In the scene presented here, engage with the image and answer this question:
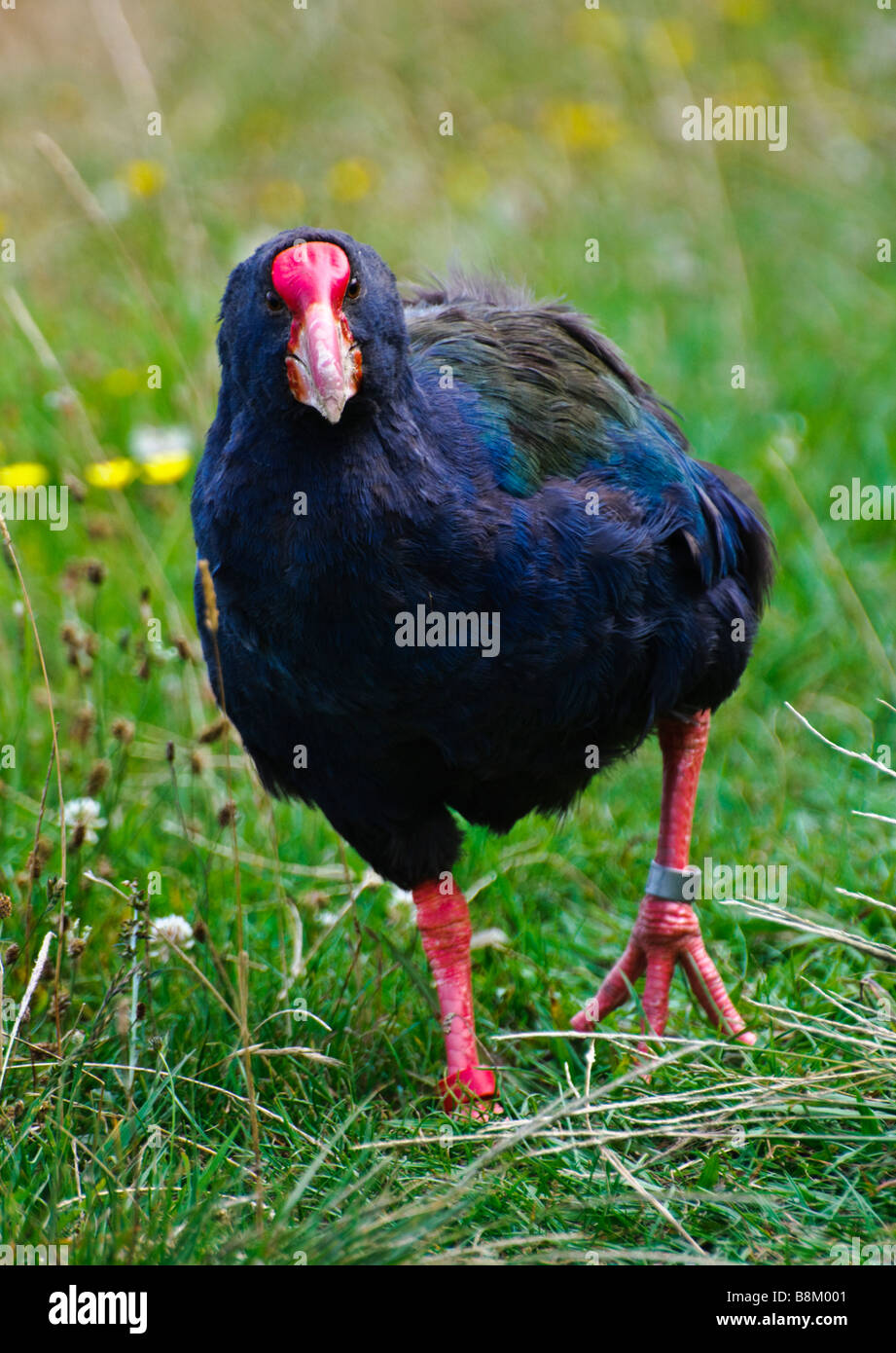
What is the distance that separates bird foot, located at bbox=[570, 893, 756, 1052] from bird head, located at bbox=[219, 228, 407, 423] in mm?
1233

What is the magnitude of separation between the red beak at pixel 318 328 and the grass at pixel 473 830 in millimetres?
790

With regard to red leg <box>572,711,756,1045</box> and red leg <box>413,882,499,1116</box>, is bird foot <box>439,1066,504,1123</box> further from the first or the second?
red leg <box>572,711,756,1045</box>

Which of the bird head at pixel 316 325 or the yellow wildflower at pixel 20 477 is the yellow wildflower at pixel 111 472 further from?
the bird head at pixel 316 325

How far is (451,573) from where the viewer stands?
240 centimetres

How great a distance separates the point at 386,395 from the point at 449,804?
823 mm

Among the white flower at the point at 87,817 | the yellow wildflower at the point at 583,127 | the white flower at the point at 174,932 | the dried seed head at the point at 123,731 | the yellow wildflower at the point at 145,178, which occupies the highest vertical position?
the yellow wildflower at the point at 583,127

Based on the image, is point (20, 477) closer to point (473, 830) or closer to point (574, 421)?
point (473, 830)

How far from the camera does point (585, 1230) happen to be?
91.7 inches

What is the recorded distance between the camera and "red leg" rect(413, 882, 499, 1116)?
2.88 metres

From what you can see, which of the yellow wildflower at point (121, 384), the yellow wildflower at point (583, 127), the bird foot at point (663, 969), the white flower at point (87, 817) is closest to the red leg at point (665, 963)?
the bird foot at point (663, 969)

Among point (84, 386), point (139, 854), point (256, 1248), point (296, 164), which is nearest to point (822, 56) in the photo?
point (296, 164)

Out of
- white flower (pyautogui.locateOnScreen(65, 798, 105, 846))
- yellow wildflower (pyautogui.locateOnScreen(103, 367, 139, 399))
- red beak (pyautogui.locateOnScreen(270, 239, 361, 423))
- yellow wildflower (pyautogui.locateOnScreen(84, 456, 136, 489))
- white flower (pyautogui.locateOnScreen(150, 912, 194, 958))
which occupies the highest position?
yellow wildflower (pyautogui.locateOnScreen(103, 367, 139, 399))

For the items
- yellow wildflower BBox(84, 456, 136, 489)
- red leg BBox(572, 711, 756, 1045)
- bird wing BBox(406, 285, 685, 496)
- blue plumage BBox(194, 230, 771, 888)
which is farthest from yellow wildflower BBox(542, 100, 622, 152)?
red leg BBox(572, 711, 756, 1045)

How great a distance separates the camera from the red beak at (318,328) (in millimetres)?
2217
